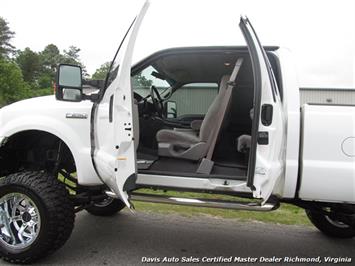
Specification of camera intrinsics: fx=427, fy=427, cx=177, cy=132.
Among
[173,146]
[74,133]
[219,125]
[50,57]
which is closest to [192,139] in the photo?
[173,146]

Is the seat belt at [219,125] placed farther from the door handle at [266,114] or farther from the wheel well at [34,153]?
the wheel well at [34,153]

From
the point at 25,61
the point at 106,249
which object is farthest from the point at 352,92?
the point at 25,61

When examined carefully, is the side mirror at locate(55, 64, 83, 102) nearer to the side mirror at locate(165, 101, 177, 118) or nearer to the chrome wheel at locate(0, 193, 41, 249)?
the chrome wheel at locate(0, 193, 41, 249)

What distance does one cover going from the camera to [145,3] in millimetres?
3557

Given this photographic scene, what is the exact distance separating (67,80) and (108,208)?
229 cm

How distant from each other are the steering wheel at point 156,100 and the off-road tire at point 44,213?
62.0 inches

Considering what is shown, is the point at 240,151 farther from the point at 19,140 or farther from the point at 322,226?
the point at 19,140

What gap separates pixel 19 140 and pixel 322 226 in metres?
3.62

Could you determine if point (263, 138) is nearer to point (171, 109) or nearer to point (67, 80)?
point (67, 80)

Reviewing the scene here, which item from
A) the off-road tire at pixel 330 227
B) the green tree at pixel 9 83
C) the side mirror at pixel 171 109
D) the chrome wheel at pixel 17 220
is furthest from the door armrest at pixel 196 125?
the green tree at pixel 9 83

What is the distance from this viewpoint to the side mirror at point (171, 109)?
17.2 feet

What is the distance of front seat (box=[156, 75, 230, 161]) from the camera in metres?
4.23

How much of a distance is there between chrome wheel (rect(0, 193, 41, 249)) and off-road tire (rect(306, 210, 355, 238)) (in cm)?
307

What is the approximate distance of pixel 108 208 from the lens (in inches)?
220
